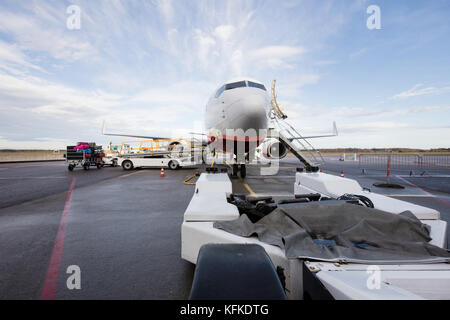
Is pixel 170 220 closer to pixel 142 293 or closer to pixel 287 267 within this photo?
pixel 142 293

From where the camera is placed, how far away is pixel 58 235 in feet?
11.5

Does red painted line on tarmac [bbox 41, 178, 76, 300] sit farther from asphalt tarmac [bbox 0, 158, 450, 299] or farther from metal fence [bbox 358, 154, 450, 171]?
metal fence [bbox 358, 154, 450, 171]

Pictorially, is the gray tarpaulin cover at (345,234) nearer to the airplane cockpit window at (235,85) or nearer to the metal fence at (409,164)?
the airplane cockpit window at (235,85)

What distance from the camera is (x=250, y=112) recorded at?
7289mm

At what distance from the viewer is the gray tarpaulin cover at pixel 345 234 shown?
Answer: 59.5 inches

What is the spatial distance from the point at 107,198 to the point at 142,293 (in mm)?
5080

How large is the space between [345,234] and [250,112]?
19.5ft

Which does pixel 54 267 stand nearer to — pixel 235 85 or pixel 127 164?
pixel 235 85

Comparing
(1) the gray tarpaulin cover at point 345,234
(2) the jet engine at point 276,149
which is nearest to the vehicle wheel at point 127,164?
(2) the jet engine at point 276,149

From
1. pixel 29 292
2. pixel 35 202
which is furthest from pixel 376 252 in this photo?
pixel 35 202

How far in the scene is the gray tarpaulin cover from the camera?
151cm

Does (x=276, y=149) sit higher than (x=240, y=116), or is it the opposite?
(x=240, y=116)

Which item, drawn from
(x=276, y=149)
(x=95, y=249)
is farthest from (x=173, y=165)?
(x=95, y=249)

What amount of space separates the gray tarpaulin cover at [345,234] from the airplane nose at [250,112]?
559 cm
